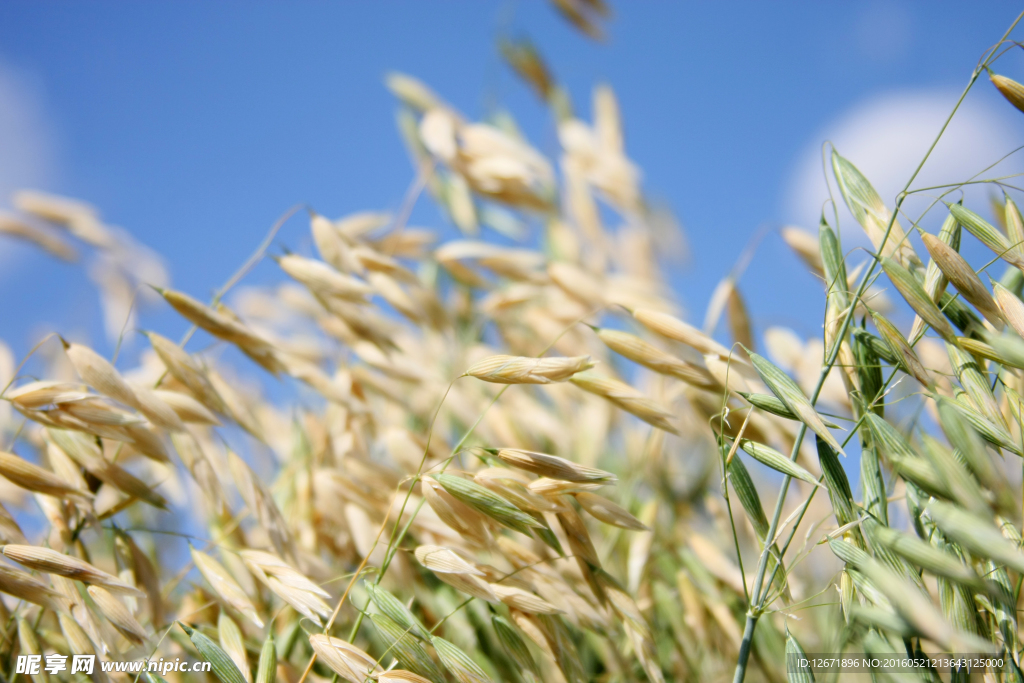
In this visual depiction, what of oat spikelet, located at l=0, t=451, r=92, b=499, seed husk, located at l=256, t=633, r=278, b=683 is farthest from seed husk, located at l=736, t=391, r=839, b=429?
oat spikelet, located at l=0, t=451, r=92, b=499

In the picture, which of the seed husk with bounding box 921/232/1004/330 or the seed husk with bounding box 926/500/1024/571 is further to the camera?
the seed husk with bounding box 921/232/1004/330

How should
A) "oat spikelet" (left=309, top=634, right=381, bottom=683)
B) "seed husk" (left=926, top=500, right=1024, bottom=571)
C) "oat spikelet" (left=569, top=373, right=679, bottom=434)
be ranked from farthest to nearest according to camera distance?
"oat spikelet" (left=569, top=373, right=679, bottom=434)
"oat spikelet" (left=309, top=634, right=381, bottom=683)
"seed husk" (left=926, top=500, right=1024, bottom=571)

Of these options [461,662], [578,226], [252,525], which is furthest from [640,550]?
[578,226]

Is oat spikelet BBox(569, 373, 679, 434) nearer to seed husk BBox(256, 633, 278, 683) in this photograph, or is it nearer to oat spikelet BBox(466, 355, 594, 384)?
oat spikelet BBox(466, 355, 594, 384)

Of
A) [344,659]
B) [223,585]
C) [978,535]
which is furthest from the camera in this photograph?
[223,585]

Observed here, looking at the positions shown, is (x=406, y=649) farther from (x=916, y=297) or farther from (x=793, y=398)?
(x=916, y=297)

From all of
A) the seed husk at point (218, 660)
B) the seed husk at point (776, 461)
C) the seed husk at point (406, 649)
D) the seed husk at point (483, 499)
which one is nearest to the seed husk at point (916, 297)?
the seed husk at point (776, 461)

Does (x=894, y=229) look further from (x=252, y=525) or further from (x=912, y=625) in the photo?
(x=252, y=525)

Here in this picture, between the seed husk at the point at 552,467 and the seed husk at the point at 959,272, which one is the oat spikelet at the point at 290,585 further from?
the seed husk at the point at 959,272

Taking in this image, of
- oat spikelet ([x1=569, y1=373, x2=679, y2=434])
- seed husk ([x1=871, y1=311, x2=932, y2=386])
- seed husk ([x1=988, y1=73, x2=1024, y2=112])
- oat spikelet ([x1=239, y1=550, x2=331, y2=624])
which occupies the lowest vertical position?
oat spikelet ([x1=239, y1=550, x2=331, y2=624])

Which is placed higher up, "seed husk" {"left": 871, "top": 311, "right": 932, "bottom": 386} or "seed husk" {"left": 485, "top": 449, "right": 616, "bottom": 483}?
"seed husk" {"left": 871, "top": 311, "right": 932, "bottom": 386}

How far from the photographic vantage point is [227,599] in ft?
1.65

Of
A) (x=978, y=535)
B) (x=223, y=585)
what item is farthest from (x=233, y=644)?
(x=978, y=535)

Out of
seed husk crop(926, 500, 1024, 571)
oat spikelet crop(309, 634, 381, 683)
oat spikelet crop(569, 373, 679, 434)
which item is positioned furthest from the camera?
oat spikelet crop(569, 373, 679, 434)
